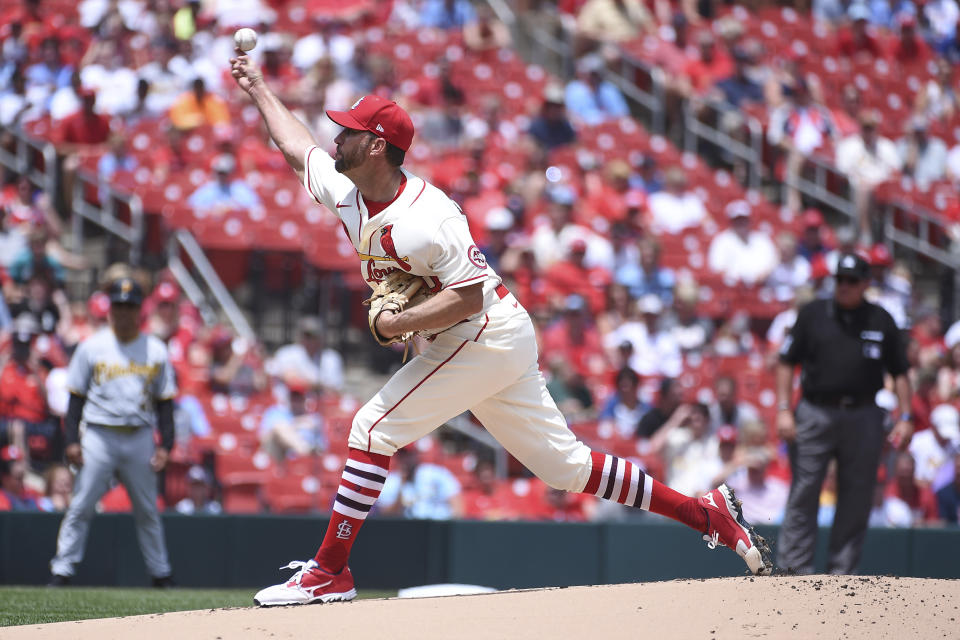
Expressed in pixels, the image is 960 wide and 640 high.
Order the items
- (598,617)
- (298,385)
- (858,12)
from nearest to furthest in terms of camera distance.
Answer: (598,617) < (298,385) < (858,12)

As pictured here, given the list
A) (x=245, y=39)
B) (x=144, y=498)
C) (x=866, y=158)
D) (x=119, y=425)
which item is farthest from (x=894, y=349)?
(x=866, y=158)

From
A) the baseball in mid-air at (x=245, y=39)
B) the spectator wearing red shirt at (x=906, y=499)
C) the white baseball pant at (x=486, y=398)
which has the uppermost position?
the baseball in mid-air at (x=245, y=39)

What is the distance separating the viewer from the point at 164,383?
7.57 m

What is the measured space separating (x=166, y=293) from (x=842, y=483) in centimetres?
573

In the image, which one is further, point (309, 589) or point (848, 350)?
point (848, 350)

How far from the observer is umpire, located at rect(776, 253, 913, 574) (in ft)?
22.8

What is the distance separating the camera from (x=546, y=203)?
12898 mm

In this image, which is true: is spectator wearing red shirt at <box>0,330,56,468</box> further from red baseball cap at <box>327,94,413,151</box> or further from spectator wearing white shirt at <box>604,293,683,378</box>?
red baseball cap at <box>327,94,413,151</box>

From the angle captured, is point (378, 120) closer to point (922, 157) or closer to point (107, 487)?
point (107, 487)

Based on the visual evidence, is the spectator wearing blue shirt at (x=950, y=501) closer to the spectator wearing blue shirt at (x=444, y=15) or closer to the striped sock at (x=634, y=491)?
the striped sock at (x=634, y=491)

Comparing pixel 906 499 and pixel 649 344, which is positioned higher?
pixel 649 344

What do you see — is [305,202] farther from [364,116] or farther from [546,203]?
[364,116]

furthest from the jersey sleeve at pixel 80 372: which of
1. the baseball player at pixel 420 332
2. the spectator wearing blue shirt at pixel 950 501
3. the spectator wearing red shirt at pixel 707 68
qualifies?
the spectator wearing red shirt at pixel 707 68

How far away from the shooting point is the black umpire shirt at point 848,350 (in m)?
7.00
